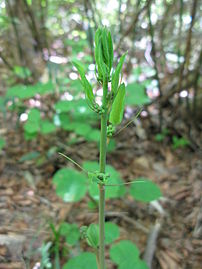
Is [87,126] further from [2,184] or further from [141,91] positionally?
[2,184]

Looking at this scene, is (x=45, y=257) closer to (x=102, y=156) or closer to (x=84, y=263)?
(x=84, y=263)

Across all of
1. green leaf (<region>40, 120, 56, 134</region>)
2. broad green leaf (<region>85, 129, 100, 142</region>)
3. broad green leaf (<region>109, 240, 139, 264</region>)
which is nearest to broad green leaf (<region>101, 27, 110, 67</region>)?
broad green leaf (<region>109, 240, 139, 264</region>)

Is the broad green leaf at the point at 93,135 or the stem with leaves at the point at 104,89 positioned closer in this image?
the stem with leaves at the point at 104,89

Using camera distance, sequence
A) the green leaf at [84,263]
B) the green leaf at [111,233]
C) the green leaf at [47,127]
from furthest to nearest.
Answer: the green leaf at [47,127], the green leaf at [111,233], the green leaf at [84,263]

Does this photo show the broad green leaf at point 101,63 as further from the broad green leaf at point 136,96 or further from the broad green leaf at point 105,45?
the broad green leaf at point 136,96

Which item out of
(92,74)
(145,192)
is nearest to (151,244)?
(145,192)

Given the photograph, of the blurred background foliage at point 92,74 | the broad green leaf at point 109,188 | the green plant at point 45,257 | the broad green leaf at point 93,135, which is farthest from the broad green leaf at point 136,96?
the green plant at point 45,257

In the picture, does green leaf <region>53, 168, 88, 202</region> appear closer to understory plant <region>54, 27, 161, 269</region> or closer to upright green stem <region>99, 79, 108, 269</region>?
understory plant <region>54, 27, 161, 269</region>
